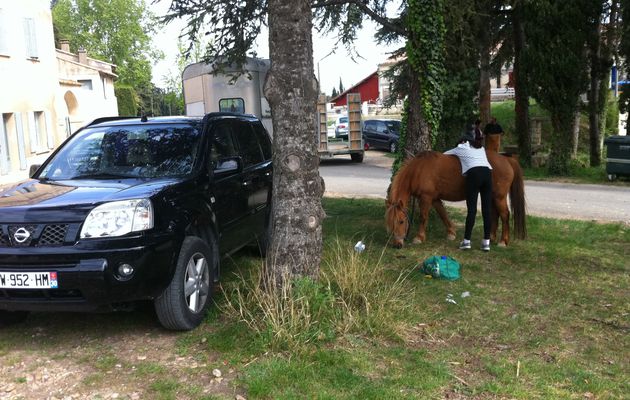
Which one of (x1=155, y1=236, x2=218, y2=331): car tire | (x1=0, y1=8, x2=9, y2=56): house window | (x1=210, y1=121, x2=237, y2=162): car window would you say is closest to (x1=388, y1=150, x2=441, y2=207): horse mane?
(x1=210, y1=121, x2=237, y2=162): car window

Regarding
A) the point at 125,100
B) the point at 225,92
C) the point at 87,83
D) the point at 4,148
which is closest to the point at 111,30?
the point at 125,100

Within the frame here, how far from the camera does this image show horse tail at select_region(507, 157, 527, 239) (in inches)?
318

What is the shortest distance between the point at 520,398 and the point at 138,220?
9.67 feet

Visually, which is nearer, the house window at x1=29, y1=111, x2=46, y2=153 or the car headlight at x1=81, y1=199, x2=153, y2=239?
the car headlight at x1=81, y1=199, x2=153, y2=239

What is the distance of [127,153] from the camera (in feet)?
19.1

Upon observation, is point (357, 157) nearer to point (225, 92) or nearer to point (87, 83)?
point (225, 92)

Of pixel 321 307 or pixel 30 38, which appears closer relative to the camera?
pixel 321 307

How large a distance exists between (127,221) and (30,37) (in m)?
24.0

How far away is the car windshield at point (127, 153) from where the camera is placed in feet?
18.3

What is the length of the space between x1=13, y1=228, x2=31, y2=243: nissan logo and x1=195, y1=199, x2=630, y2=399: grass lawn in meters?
1.54

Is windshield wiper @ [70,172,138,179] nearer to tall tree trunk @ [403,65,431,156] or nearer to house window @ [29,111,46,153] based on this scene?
tall tree trunk @ [403,65,431,156]

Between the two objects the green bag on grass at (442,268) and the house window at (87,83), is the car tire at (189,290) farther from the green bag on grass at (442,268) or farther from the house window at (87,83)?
the house window at (87,83)

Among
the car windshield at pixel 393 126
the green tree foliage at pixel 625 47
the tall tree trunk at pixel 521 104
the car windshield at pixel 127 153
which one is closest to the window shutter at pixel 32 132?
the car windshield at pixel 393 126

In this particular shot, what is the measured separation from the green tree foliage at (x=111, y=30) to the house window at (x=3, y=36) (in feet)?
164
